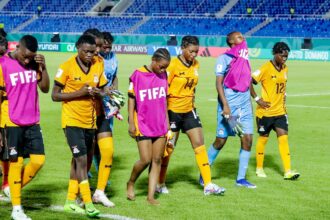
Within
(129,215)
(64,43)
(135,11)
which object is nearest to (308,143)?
(129,215)

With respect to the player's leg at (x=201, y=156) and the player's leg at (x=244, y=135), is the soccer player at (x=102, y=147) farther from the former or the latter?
the player's leg at (x=244, y=135)

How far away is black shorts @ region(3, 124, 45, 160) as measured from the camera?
341 inches

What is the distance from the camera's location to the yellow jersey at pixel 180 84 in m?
10.5

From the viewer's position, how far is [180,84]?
10508 millimetres

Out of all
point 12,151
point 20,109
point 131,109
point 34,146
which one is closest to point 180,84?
point 131,109

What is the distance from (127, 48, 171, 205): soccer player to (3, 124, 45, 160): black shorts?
1.28 meters

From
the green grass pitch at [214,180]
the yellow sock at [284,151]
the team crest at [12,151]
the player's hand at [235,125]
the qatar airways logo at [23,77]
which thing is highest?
the qatar airways logo at [23,77]

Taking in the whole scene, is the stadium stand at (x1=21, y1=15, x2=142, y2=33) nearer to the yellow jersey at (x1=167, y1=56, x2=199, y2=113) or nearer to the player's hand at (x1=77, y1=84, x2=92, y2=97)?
the yellow jersey at (x1=167, y1=56, x2=199, y2=113)

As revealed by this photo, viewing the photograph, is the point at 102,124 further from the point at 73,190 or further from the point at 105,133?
the point at 73,190

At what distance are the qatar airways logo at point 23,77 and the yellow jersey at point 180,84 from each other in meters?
2.35

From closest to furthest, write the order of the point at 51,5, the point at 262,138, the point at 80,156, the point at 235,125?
the point at 80,156 → the point at 235,125 → the point at 262,138 → the point at 51,5

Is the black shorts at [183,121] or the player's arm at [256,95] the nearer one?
the black shorts at [183,121]

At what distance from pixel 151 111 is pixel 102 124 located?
0.69 metres

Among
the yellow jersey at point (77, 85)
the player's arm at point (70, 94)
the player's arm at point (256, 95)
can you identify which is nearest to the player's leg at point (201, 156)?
the player's arm at point (256, 95)
